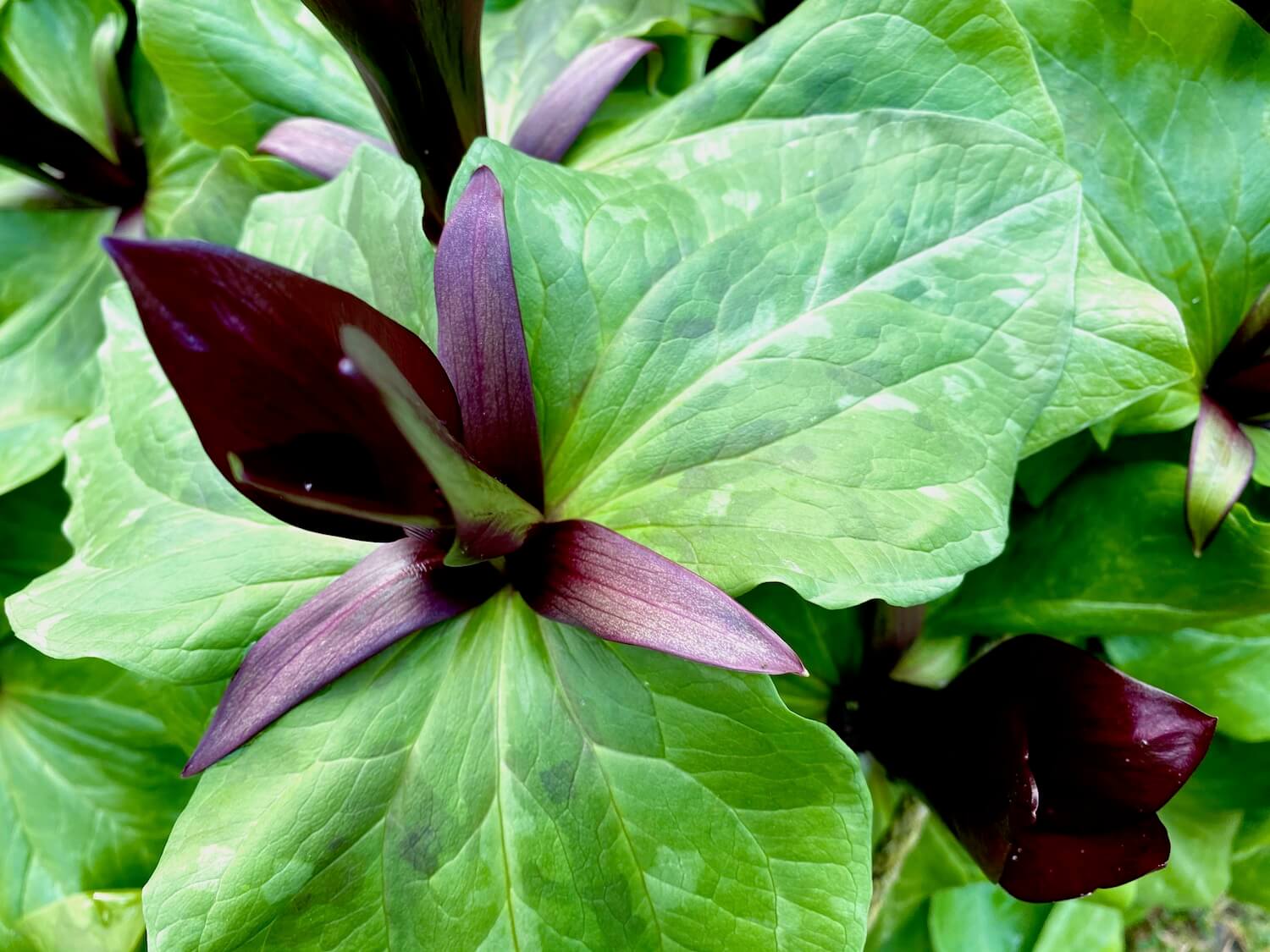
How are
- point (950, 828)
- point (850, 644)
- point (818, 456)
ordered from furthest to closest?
point (850, 644) → point (950, 828) → point (818, 456)

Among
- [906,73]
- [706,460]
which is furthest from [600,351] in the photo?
[906,73]

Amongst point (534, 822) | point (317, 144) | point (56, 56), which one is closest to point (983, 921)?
point (534, 822)

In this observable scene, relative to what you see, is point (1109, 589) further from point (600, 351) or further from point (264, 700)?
point (264, 700)

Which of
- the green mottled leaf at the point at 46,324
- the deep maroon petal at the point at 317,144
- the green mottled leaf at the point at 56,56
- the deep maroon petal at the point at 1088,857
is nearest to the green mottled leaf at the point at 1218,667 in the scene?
the deep maroon petal at the point at 1088,857

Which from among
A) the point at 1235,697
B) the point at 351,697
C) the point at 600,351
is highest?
the point at 600,351

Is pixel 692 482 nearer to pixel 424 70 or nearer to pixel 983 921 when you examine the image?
pixel 424 70

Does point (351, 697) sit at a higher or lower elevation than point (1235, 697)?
higher
